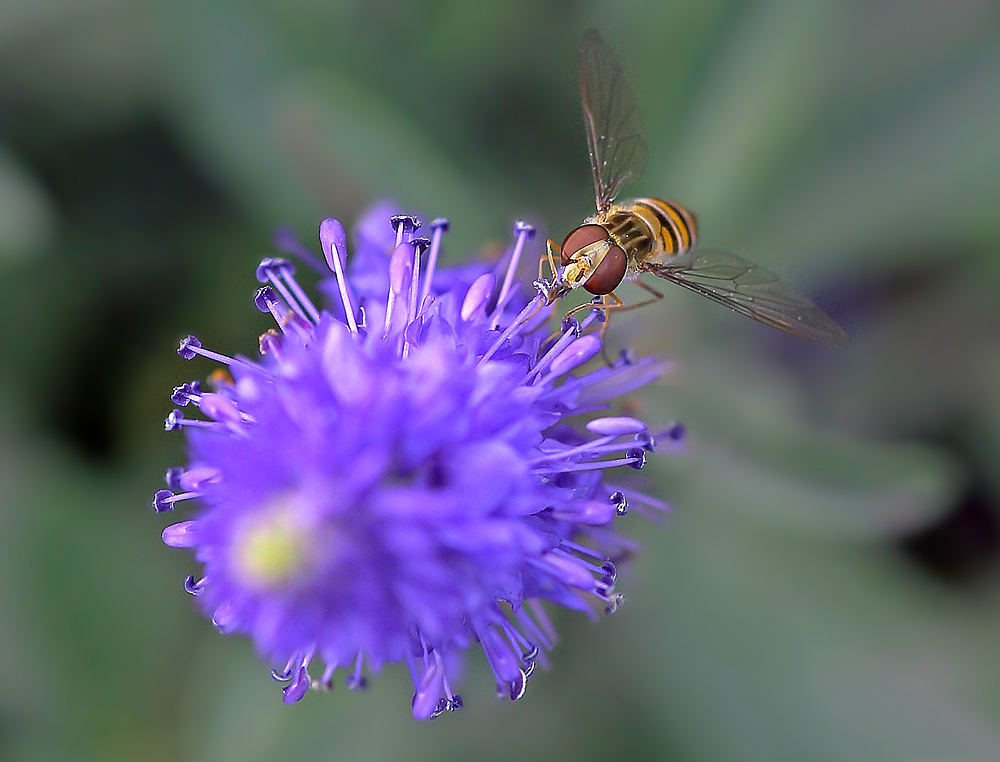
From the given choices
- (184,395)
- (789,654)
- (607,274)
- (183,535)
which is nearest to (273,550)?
(183,535)

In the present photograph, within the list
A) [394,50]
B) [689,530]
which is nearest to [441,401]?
[689,530]

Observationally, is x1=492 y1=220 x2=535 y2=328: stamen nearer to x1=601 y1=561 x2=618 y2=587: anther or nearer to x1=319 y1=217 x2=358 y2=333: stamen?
x1=319 y1=217 x2=358 y2=333: stamen

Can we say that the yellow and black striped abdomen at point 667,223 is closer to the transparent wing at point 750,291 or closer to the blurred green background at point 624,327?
the transparent wing at point 750,291

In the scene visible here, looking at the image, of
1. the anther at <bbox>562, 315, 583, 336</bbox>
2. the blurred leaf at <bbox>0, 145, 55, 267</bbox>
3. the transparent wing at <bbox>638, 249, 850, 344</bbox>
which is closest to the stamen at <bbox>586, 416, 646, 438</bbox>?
the anther at <bbox>562, 315, 583, 336</bbox>

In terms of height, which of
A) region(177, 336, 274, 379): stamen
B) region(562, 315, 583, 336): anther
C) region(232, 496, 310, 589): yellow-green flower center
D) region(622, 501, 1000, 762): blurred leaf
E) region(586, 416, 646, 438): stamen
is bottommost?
region(622, 501, 1000, 762): blurred leaf

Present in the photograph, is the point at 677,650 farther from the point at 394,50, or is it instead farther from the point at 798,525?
the point at 394,50

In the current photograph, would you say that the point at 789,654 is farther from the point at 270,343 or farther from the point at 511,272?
the point at 270,343
